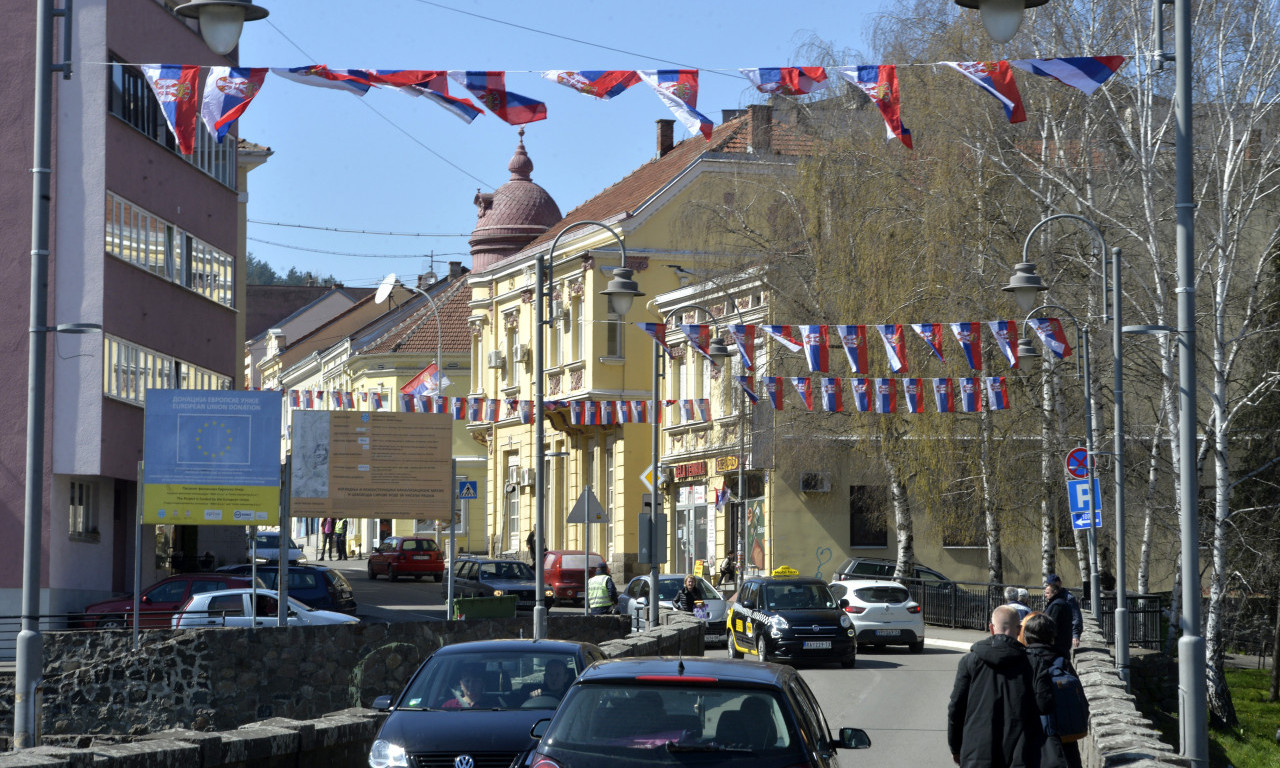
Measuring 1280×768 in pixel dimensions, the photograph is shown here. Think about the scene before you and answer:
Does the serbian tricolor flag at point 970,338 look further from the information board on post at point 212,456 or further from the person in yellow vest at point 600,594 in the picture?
the information board on post at point 212,456

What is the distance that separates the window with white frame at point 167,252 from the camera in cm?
3247

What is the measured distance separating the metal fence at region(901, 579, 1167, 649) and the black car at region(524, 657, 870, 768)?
25996 mm

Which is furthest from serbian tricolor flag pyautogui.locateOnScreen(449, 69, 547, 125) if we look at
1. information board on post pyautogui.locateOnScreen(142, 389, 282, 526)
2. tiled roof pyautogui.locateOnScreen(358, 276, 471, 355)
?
tiled roof pyautogui.locateOnScreen(358, 276, 471, 355)

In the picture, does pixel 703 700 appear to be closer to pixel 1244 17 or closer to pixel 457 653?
pixel 457 653

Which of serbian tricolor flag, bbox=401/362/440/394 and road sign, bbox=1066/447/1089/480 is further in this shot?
serbian tricolor flag, bbox=401/362/440/394

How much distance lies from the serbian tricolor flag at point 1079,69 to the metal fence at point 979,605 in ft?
67.6

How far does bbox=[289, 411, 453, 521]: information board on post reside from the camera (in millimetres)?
27719

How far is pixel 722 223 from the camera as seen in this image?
41.9m

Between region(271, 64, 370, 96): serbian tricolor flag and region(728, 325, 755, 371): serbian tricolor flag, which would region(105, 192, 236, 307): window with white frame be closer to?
region(728, 325, 755, 371): serbian tricolor flag

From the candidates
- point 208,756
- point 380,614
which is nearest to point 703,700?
point 208,756

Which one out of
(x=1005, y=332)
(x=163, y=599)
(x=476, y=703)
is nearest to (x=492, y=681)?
(x=476, y=703)

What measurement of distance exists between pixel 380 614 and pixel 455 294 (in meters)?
47.2

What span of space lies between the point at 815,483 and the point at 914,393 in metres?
12.4

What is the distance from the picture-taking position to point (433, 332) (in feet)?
263
